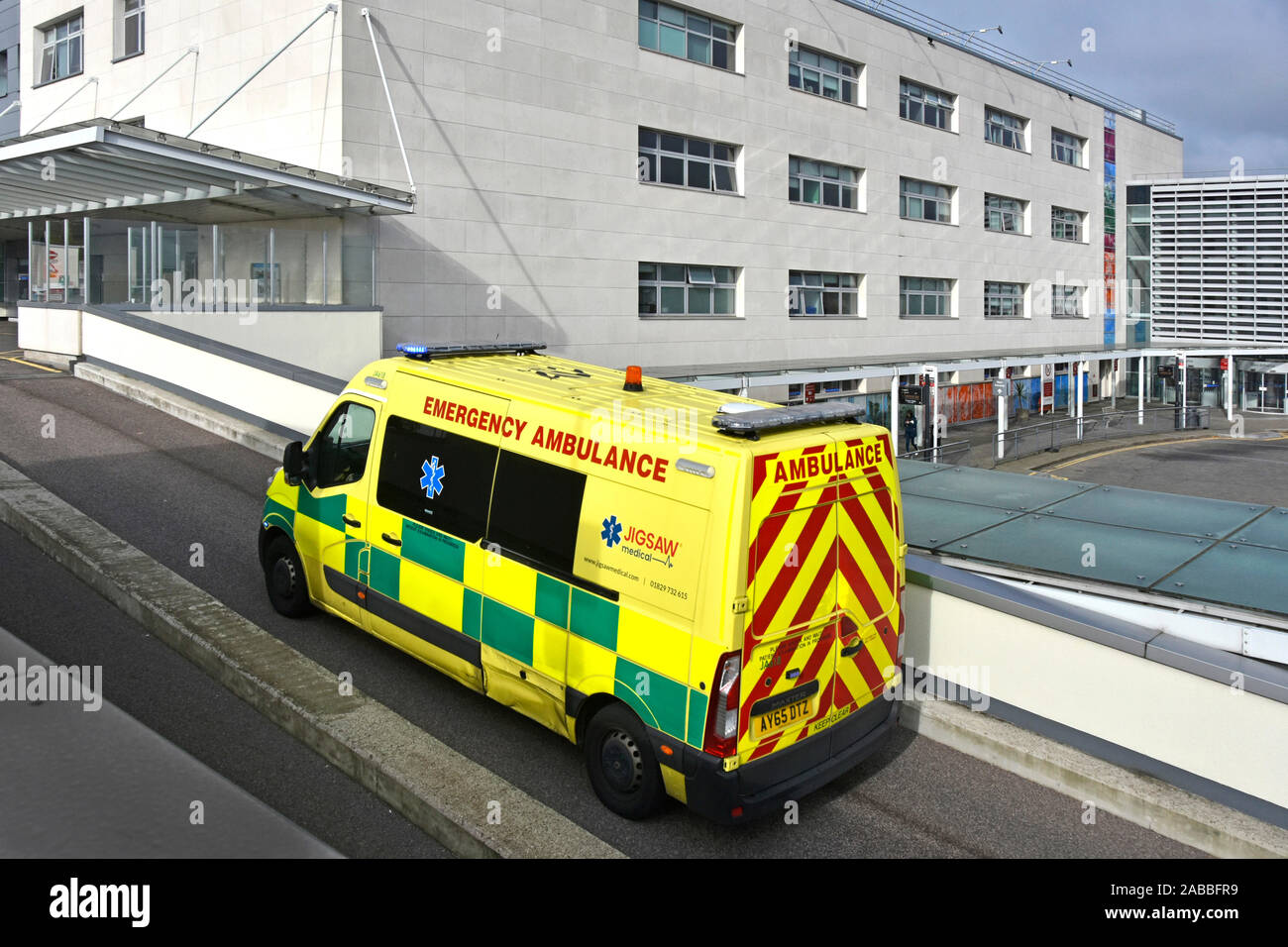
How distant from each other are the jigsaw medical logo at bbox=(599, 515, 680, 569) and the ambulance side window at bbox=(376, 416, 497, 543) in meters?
1.08

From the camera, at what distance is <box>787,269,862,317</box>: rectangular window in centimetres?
3184

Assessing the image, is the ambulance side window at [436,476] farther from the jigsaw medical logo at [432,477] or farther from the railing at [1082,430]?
the railing at [1082,430]

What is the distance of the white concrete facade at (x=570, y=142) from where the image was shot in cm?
2116

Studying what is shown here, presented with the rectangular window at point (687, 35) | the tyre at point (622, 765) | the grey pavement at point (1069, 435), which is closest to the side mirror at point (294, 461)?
the tyre at point (622, 765)

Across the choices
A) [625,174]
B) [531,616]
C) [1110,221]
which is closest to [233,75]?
[625,174]

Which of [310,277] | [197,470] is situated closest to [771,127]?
[310,277]

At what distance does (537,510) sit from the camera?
19.7 feet

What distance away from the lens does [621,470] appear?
560 centimetres

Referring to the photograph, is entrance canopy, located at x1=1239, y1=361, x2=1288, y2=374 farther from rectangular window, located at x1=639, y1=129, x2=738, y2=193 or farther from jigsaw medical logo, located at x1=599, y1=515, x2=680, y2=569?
jigsaw medical logo, located at x1=599, y1=515, x2=680, y2=569

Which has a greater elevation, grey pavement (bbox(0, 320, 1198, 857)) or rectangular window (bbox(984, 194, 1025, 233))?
rectangular window (bbox(984, 194, 1025, 233))

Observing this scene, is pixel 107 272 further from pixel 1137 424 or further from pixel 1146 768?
pixel 1137 424

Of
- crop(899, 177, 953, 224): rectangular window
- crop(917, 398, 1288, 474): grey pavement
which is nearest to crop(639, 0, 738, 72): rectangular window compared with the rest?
crop(899, 177, 953, 224): rectangular window

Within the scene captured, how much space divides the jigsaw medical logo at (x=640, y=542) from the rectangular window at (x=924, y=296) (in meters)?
32.6

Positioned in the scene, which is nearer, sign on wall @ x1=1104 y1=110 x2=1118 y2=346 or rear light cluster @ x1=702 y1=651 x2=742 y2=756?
rear light cluster @ x1=702 y1=651 x2=742 y2=756
